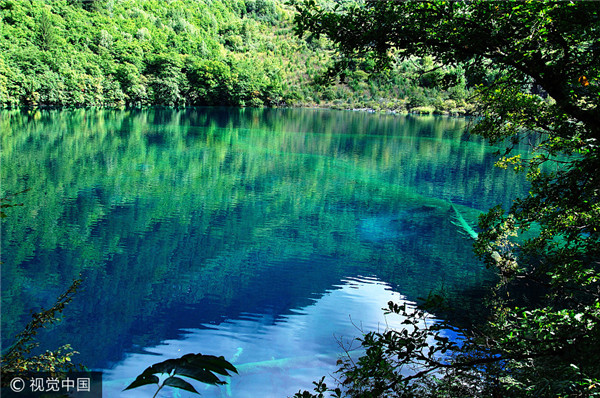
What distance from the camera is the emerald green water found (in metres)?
8.79

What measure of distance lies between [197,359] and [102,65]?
7291 cm

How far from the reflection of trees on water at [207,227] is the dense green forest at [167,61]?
645cm

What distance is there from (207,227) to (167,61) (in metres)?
64.9

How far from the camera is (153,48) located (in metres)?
80.6

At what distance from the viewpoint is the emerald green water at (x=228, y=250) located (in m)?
8.79

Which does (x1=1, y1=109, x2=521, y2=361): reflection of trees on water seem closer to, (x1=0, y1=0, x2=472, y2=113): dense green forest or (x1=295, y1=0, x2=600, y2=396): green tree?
(x1=0, y1=0, x2=472, y2=113): dense green forest

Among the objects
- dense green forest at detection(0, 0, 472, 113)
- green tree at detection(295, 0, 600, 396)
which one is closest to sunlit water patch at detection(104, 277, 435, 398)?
green tree at detection(295, 0, 600, 396)

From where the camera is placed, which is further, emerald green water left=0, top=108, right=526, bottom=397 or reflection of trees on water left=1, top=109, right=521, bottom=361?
reflection of trees on water left=1, top=109, right=521, bottom=361

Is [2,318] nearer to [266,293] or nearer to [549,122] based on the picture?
[266,293]

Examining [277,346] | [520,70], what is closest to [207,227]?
[277,346]

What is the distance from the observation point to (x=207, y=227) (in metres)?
15.8

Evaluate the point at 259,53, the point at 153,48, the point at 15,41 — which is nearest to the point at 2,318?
the point at 15,41

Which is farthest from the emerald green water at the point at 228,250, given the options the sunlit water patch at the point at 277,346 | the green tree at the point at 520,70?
the green tree at the point at 520,70

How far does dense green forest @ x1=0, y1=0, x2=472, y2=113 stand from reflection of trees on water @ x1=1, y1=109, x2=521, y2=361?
645cm
